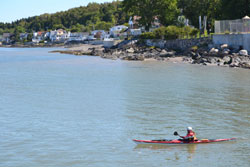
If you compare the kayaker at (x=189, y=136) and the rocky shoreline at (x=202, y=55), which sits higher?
the rocky shoreline at (x=202, y=55)

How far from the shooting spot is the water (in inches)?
678

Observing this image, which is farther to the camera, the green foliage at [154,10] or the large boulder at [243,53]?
the green foliage at [154,10]

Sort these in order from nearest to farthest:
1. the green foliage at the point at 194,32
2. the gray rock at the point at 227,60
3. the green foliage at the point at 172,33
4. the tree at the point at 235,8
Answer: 1. the gray rock at the point at 227,60
2. the tree at the point at 235,8
3. the green foliage at the point at 194,32
4. the green foliage at the point at 172,33

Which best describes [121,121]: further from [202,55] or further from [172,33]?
[172,33]

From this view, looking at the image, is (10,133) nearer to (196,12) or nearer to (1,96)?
(1,96)

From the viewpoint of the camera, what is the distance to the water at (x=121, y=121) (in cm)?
1722

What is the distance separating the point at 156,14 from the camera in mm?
99562

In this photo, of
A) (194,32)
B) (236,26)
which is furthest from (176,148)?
(194,32)

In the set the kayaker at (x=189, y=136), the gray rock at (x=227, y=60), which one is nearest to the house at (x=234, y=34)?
the gray rock at (x=227, y=60)

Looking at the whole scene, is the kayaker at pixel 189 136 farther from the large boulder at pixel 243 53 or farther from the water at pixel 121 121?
the large boulder at pixel 243 53

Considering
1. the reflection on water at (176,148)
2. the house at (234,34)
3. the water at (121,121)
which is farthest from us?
the house at (234,34)

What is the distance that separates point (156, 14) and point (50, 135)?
82.3 metres

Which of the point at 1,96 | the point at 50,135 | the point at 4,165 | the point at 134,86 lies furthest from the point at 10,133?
the point at 134,86

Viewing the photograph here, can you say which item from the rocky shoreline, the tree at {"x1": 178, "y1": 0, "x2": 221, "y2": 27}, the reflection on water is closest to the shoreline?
the rocky shoreline
